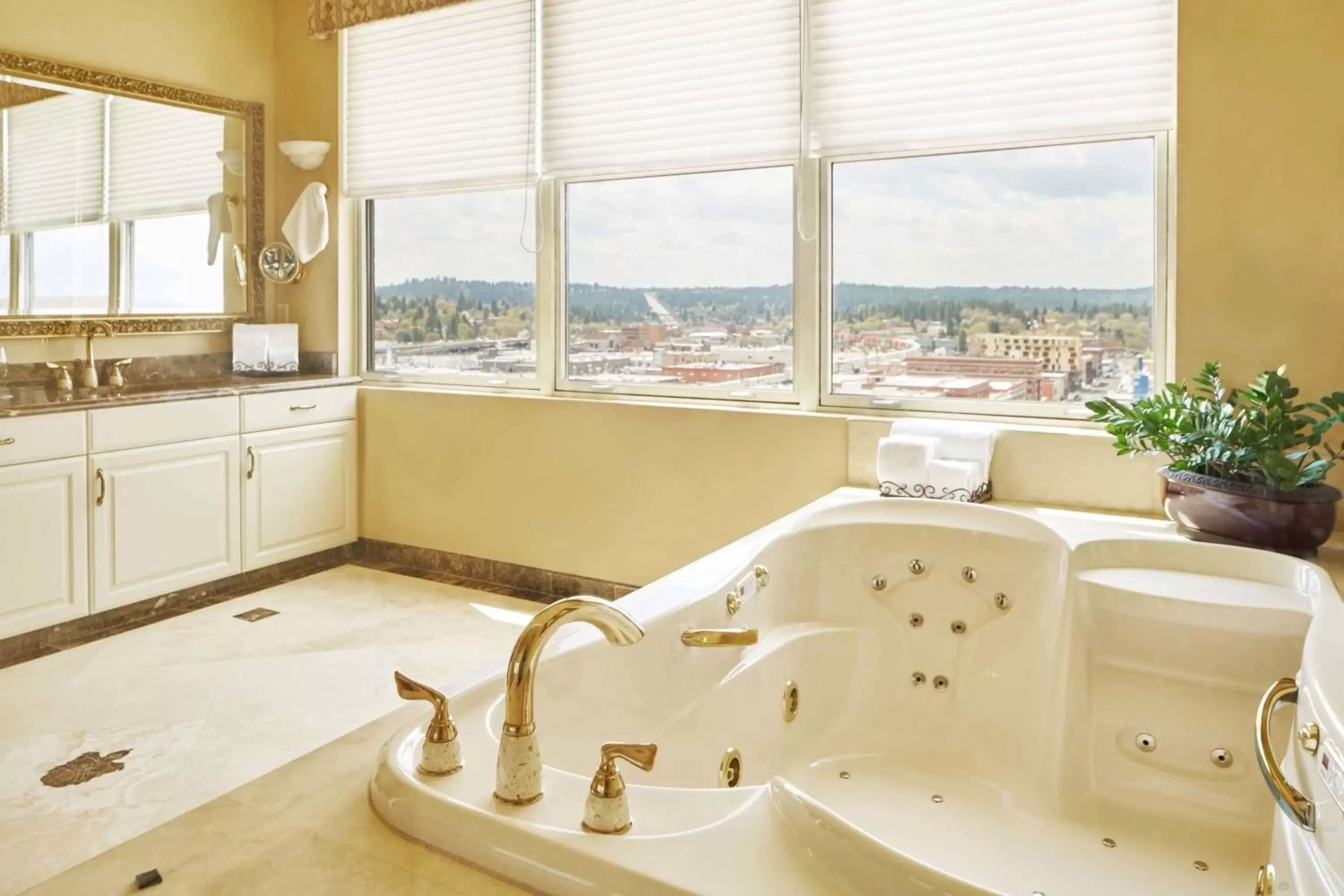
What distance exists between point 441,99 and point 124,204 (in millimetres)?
1266

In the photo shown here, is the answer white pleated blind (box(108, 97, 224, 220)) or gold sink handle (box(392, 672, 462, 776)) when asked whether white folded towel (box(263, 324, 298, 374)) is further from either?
gold sink handle (box(392, 672, 462, 776))

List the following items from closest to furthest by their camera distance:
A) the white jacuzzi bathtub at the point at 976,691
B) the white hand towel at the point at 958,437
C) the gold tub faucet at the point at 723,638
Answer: the gold tub faucet at the point at 723,638 → the white jacuzzi bathtub at the point at 976,691 → the white hand towel at the point at 958,437

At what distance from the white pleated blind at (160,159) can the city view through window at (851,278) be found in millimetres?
792

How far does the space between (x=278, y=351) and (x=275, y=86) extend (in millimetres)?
1204

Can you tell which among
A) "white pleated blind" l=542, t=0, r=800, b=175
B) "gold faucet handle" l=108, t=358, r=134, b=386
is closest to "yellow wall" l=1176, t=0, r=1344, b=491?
"white pleated blind" l=542, t=0, r=800, b=175

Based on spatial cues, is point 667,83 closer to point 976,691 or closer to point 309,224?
point 309,224

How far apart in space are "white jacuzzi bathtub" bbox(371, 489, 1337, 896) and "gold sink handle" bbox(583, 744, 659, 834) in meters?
0.12

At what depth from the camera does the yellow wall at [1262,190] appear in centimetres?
256

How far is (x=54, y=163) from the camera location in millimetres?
3758

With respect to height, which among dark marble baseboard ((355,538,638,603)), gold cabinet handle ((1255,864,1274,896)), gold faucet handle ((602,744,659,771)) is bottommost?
gold cabinet handle ((1255,864,1274,896))

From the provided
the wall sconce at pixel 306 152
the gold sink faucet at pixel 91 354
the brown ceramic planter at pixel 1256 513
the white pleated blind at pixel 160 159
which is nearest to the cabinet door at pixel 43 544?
the gold sink faucet at pixel 91 354

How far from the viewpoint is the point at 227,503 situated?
12.8 ft

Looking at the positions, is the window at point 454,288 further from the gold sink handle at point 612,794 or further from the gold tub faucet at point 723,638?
the gold sink handle at point 612,794

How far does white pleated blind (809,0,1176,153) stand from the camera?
2.85 meters
